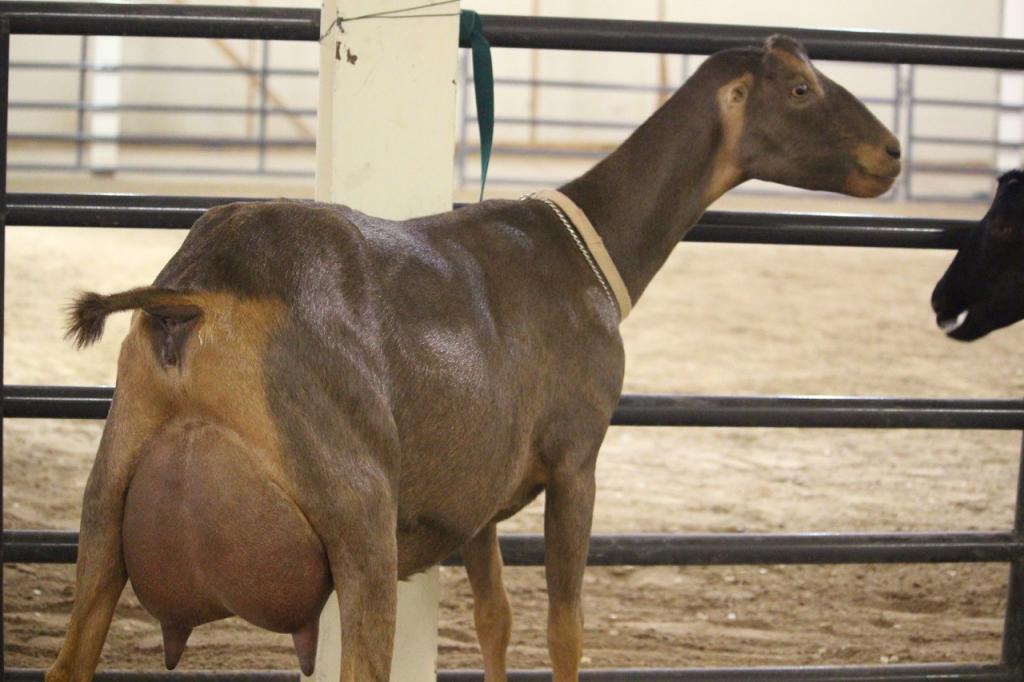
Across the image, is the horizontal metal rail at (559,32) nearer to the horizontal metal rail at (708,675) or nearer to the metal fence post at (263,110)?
the horizontal metal rail at (708,675)

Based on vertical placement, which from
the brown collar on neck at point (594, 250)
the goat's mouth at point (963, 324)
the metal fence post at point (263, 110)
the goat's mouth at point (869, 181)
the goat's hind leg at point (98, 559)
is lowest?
the goat's hind leg at point (98, 559)

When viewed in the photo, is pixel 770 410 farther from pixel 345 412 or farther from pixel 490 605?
pixel 345 412

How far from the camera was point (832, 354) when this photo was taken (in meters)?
8.05

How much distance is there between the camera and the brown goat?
1730mm

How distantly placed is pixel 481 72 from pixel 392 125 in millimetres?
326

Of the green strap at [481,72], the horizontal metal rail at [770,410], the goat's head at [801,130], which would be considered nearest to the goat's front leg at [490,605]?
the horizontal metal rail at [770,410]

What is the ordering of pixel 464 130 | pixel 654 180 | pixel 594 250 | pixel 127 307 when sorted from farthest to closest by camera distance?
pixel 464 130 < pixel 654 180 < pixel 594 250 < pixel 127 307

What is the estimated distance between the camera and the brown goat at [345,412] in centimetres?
173

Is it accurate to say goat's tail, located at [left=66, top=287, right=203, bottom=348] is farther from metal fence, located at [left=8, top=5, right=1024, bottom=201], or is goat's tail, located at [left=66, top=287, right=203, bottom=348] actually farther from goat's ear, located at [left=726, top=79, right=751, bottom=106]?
metal fence, located at [left=8, top=5, right=1024, bottom=201]

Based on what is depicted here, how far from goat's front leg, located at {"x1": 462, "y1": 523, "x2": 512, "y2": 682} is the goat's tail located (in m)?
1.03

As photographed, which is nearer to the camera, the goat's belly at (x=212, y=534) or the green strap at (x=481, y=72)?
the goat's belly at (x=212, y=534)

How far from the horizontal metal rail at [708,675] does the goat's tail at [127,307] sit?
1.13 metres

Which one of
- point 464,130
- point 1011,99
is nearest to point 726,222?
point 464,130

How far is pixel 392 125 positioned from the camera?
2.54 m
